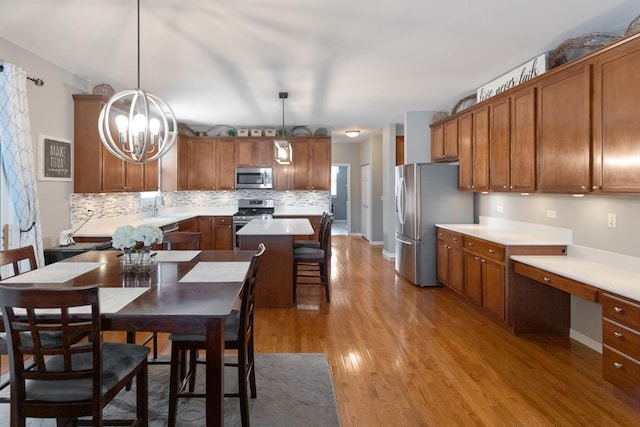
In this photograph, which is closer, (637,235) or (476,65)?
(637,235)

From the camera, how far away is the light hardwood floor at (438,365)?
7.87ft

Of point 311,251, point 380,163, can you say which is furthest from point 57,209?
point 380,163

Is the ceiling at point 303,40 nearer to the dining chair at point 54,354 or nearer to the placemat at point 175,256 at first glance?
the placemat at point 175,256

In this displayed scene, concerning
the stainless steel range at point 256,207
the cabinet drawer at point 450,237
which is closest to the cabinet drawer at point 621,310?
the cabinet drawer at point 450,237

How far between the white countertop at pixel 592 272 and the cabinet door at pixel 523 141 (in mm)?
679

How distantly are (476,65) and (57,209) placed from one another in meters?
4.65

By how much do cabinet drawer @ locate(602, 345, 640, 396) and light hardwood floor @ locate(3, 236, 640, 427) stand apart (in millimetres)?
198

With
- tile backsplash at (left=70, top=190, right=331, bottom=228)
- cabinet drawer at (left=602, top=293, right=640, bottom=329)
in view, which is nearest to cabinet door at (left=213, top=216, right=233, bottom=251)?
tile backsplash at (left=70, top=190, right=331, bottom=228)

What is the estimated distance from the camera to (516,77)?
427 centimetres

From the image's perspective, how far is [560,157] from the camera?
3.26m

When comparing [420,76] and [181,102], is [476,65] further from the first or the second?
[181,102]

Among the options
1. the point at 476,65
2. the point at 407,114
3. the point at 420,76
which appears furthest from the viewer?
the point at 407,114

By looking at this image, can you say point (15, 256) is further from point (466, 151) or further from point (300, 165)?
point (300, 165)

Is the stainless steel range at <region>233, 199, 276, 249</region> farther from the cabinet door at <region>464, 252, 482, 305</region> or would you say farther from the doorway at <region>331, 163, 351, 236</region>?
the doorway at <region>331, 163, 351, 236</region>
